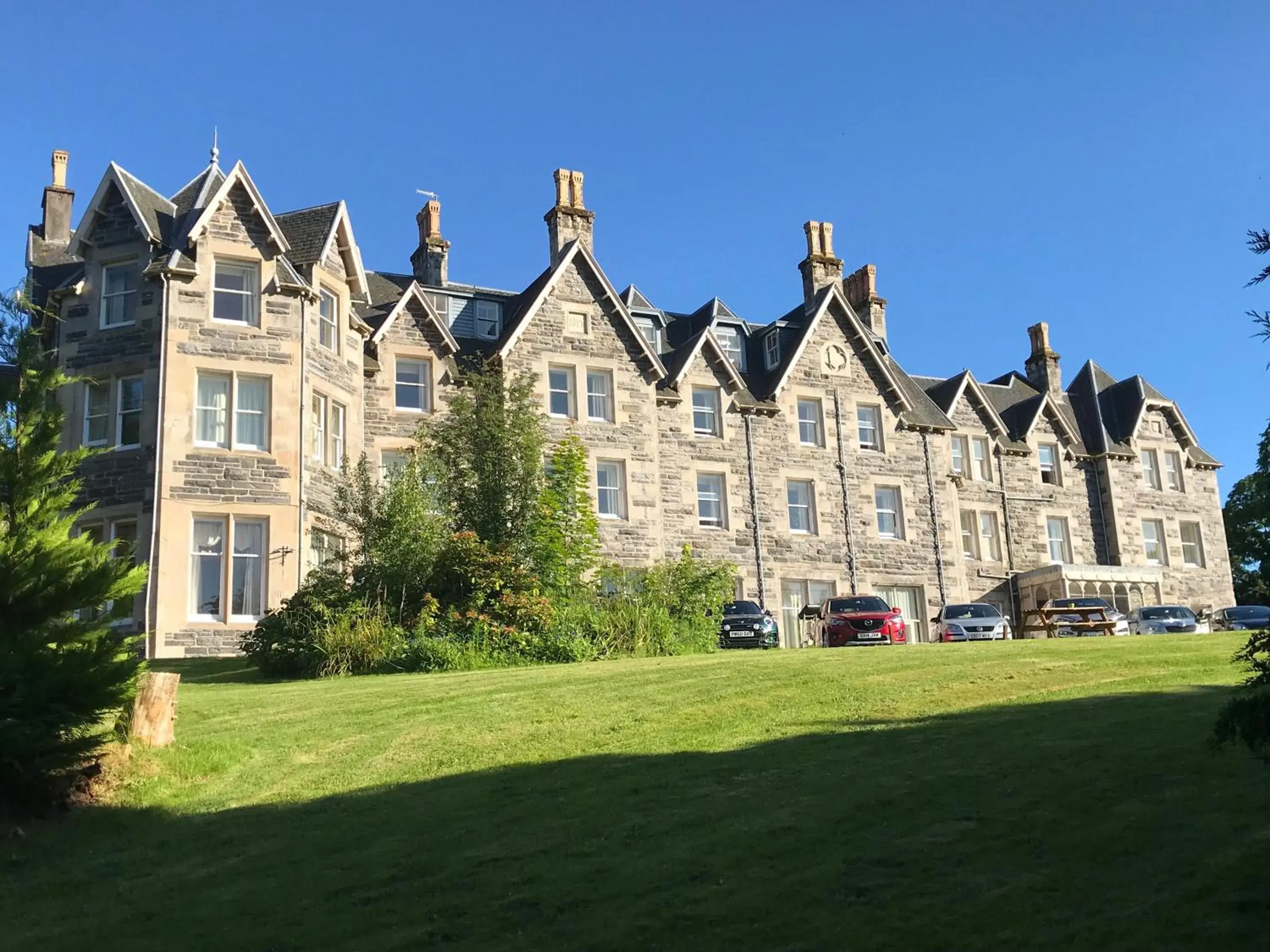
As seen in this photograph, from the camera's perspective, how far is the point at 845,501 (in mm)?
43719

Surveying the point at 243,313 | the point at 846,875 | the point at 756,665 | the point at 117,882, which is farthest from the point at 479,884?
the point at 243,313

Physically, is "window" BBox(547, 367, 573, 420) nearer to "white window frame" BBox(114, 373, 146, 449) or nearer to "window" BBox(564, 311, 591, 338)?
"window" BBox(564, 311, 591, 338)

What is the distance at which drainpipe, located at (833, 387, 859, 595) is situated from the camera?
141ft

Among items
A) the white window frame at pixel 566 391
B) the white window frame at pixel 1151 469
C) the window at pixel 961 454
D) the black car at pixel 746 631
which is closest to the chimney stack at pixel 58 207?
the white window frame at pixel 566 391

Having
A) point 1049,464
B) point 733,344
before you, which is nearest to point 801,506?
point 733,344

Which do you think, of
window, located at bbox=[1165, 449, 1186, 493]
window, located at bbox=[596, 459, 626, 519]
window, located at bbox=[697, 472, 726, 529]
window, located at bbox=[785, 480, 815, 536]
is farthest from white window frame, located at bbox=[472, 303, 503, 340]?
window, located at bbox=[1165, 449, 1186, 493]

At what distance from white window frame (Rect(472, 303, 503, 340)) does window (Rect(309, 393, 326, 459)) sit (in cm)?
939

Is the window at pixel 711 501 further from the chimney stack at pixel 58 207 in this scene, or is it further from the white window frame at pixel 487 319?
the chimney stack at pixel 58 207

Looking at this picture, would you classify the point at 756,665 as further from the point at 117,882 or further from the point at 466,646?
the point at 117,882

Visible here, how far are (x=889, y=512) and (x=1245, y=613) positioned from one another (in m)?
11.8

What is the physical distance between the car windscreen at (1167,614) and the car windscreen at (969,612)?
4.93 meters

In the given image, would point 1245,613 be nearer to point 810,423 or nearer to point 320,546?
point 810,423

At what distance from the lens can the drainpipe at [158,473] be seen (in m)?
29.0

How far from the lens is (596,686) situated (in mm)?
18516
